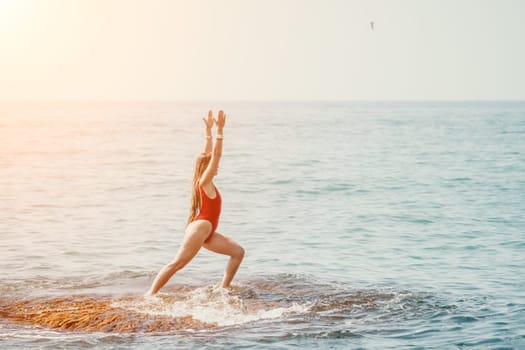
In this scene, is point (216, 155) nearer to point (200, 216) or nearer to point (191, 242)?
point (200, 216)

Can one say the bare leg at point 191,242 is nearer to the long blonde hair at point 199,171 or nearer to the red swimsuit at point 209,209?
the red swimsuit at point 209,209

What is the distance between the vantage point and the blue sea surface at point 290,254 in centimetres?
1072

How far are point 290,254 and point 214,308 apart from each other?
19.7ft

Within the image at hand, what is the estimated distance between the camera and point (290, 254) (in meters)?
17.4

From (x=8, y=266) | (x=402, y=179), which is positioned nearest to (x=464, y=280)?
(x=8, y=266)

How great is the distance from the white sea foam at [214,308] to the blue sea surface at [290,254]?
3 centimetres

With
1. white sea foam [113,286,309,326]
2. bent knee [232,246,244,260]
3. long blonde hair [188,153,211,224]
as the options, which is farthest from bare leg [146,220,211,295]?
bent knee [232,246,244,260]

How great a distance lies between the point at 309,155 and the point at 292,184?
18663mm

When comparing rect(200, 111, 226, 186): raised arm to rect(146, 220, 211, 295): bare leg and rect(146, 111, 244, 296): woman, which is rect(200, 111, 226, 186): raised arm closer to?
rect(146, 111, 244, 296): woman

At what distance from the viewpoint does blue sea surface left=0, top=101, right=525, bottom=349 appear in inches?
422

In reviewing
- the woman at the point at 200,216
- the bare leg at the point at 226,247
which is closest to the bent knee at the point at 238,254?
the bare leg at the point at 226,247

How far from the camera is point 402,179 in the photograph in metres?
37.2

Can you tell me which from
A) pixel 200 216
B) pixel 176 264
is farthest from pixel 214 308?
pixel 200 216

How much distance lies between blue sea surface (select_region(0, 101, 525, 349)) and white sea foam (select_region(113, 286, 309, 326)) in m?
0.03
